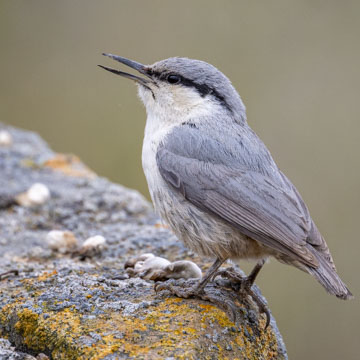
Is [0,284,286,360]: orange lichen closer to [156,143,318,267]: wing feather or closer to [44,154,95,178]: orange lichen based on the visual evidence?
[156,143,318,267]: wing feather

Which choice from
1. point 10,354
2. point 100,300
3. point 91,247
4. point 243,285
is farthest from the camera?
point 91,247

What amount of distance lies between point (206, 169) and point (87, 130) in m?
4.53

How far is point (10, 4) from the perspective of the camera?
8281 mm

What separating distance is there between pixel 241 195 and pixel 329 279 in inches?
24.2

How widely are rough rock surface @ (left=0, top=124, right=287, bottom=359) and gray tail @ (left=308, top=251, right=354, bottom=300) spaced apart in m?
0.34

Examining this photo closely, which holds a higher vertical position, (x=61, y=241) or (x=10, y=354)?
(x=10, y=354)

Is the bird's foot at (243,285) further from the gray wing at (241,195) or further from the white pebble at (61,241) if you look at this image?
the white pebble at (61,241)

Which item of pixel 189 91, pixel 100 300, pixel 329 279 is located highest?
pixel 189 91

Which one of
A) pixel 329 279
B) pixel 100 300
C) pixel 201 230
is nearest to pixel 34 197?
pixel 201 230

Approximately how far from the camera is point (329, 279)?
3074 millimetres

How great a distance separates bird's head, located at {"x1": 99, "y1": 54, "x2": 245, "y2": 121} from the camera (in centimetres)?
390

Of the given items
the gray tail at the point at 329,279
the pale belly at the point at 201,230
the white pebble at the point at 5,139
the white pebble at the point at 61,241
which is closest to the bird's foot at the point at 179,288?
the pale belly at the point at 201,230

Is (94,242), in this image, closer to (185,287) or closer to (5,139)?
(185,287)

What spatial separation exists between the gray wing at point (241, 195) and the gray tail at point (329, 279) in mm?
47
